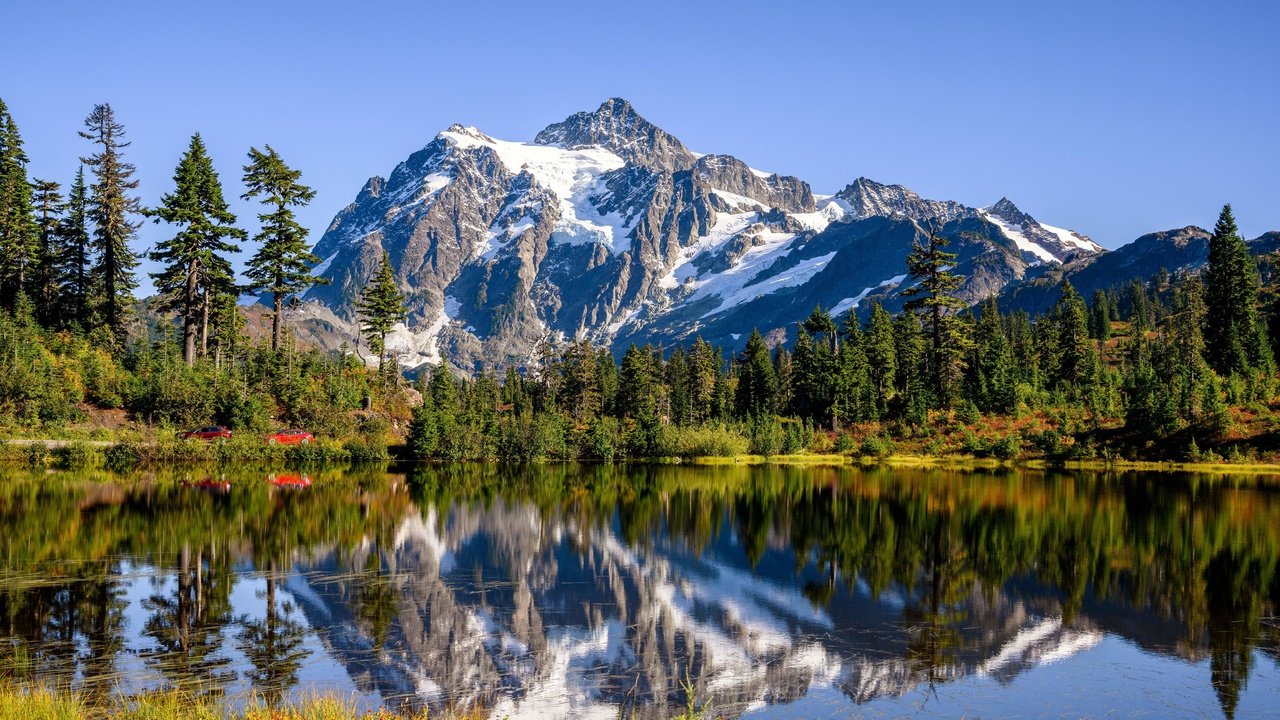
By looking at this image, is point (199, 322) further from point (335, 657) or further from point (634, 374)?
point (335, 657)

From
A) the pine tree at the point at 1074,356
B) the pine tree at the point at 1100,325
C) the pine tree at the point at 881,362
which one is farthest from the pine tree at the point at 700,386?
the pine tree at the point at 1100,325

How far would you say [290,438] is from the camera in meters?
70.4

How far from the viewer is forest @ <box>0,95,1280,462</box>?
6625 centimetres

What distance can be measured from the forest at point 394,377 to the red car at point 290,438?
5.63ft

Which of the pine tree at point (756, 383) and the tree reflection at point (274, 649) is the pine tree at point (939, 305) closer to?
the pine tree at point (756, 383)

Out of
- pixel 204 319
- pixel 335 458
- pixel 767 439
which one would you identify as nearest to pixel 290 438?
pixel 335 458

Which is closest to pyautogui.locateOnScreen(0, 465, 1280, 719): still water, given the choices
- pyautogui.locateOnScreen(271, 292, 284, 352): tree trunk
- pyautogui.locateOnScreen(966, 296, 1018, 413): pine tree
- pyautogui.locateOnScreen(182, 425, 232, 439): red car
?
Result: pyautogui.locateOnScreen(182, 425, 232, 439): red car

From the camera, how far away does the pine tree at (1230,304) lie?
299 ft

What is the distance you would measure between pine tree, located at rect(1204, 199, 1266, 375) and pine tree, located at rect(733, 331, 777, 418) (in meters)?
47.5

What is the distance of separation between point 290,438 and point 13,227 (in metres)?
26.8

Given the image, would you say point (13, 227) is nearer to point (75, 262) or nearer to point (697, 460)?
point (75, 262)

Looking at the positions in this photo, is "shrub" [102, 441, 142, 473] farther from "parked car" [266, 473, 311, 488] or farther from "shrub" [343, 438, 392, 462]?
"shrub" [343, 438, 392, 462]

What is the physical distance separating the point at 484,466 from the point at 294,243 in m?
23.7

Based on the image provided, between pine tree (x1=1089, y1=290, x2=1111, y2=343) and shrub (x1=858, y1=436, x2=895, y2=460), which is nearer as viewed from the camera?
shrub (x1=858, y1=436, x2=895, y2=460)
